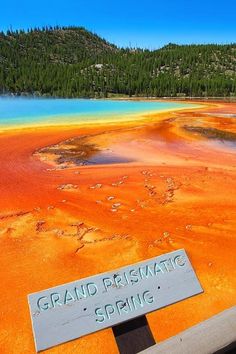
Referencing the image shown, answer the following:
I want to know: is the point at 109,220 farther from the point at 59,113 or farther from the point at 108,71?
the point at 108,71

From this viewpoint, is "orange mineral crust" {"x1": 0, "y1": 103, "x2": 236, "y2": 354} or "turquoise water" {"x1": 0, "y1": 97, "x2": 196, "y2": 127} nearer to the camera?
"orange mineral crust" {"x1": 0, "y1": 103, "x2": 236, "y2": 354}

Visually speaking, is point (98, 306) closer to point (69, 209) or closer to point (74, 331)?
point (74, 331)

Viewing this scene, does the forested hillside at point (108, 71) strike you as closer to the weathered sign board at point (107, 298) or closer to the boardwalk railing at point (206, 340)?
the weathered sign board at point (107, 298)

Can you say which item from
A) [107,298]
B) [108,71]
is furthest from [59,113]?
[108,71]

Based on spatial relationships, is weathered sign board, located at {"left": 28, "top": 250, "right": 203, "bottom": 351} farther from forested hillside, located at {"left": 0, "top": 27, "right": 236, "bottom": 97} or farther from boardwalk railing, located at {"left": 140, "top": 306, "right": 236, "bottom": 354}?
forested hillside, located at {"left": 0, "top": 27, "right": 236, "bottom": 97}

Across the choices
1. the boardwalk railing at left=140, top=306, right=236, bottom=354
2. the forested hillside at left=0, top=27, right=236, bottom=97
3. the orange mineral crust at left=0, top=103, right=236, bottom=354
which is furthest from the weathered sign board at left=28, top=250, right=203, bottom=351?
the forested hillside at left=0, top=27, right=236, bottom=97
